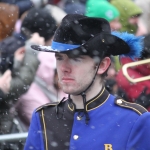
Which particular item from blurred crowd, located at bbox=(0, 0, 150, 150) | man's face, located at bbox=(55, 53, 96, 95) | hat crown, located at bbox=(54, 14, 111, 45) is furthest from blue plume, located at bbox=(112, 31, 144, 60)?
blurred crowd, located at bbox=(0, 0, 150, 150)

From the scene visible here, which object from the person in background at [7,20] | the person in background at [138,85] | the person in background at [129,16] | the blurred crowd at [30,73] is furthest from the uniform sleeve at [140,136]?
the person in background at [129,16]

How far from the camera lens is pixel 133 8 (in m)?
6.25

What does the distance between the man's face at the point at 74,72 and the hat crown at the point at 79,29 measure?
0.31ft

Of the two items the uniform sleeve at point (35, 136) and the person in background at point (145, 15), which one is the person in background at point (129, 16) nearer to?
the person in background at point (145, 15)

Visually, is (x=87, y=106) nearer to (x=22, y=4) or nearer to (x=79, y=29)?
(x=79, y=29)

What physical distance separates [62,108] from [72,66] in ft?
1.12

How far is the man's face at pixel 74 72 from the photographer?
9.15ft

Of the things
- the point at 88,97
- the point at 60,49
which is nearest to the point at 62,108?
the point at 88,97

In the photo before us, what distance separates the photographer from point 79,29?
9.29 feet

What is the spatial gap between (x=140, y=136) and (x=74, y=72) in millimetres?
492

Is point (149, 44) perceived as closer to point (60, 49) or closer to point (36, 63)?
point (36, 63)

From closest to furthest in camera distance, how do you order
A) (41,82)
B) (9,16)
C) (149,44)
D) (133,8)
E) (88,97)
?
(88,97), (149,44), (41,82), (9,16), (133,8)

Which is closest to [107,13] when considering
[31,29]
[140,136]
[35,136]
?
[31,29]

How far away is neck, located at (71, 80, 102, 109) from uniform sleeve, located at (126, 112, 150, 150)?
31 cm
